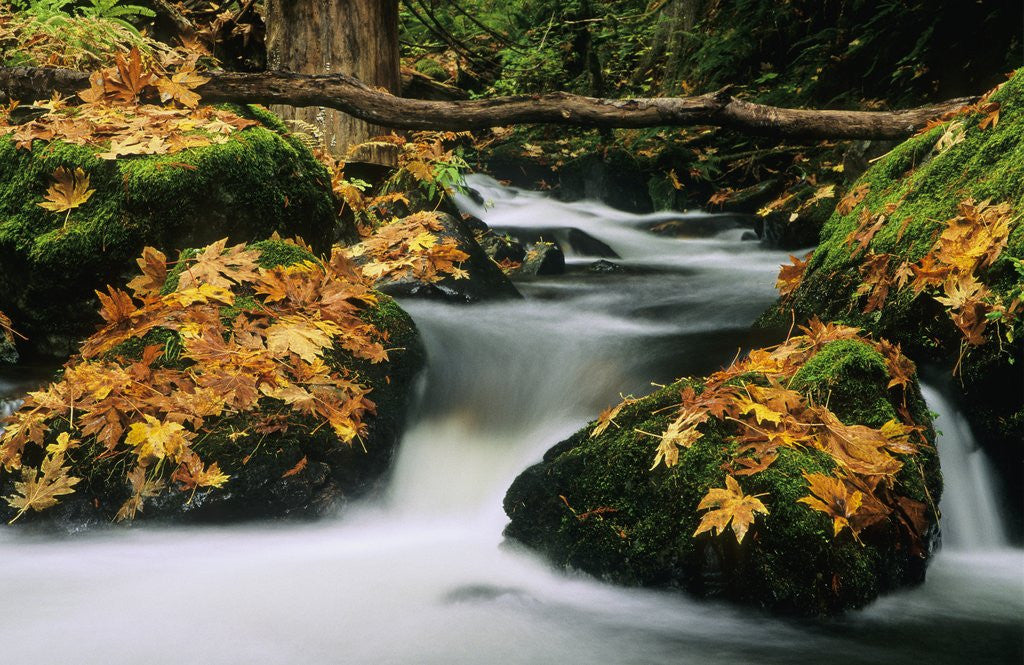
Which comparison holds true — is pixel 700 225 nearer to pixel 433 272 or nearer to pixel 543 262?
pixel 543 262

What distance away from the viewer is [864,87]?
925 cm

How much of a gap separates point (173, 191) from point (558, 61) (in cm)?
1070

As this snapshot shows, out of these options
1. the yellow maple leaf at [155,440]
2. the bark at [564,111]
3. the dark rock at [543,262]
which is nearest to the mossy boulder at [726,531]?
the yellow maple leaf at [155,440]

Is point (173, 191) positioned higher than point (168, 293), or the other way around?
point (173, 191)

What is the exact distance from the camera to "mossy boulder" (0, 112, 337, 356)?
14.5 feet

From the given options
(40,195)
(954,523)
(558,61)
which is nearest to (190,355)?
(40,195)

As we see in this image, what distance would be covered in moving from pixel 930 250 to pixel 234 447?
10.6 feet

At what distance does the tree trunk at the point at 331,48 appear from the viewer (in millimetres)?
7531

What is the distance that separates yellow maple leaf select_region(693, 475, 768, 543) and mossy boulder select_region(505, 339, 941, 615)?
3 cm

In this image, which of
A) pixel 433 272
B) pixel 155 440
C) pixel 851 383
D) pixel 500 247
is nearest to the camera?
pixel 851 383

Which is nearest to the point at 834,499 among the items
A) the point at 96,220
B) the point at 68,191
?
the point at 96,220

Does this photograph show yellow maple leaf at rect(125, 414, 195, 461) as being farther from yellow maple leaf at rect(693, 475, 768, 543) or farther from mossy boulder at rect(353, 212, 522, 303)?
mossy boulder at rect(353, 212, 522, 303)

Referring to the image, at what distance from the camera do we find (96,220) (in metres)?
4.43

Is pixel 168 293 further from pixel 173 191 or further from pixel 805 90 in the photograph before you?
pixel 805 90
